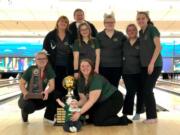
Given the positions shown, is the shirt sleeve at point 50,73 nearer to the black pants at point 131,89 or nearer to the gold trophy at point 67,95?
the gold trophy at point 67,95

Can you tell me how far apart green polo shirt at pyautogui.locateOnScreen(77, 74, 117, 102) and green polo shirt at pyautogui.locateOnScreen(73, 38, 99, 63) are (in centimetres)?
41

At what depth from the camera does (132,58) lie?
15.5 feet

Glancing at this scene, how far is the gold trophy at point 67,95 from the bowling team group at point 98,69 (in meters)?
0.10

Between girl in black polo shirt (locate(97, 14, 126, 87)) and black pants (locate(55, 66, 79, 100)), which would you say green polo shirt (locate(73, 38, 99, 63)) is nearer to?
girl in black polo shirt (locate(97, 14, 126, 87))

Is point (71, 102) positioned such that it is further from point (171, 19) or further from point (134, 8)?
point (171, 19)

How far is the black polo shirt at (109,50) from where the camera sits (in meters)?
4.71

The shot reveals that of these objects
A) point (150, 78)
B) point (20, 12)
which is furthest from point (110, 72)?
point (20, 12)

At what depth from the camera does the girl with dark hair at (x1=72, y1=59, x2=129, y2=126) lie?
164 inches

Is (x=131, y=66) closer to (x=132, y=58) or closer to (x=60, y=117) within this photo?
(x=132, y=58)

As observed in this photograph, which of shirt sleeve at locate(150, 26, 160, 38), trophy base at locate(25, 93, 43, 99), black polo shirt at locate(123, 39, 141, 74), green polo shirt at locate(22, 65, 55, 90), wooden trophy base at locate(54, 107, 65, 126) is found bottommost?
wooden trophy base at locate(54, 107, 65, 126)

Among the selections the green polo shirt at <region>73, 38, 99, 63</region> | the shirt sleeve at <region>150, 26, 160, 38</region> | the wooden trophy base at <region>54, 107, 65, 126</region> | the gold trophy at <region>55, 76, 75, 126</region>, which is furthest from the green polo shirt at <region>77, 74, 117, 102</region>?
the shirt sleeve at <region>150, 26, 160, 38</region>

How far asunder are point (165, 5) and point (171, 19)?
2.38 m

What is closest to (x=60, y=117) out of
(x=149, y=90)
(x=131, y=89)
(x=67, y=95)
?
(x=67, y=95)

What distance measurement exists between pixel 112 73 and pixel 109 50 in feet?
0.97
